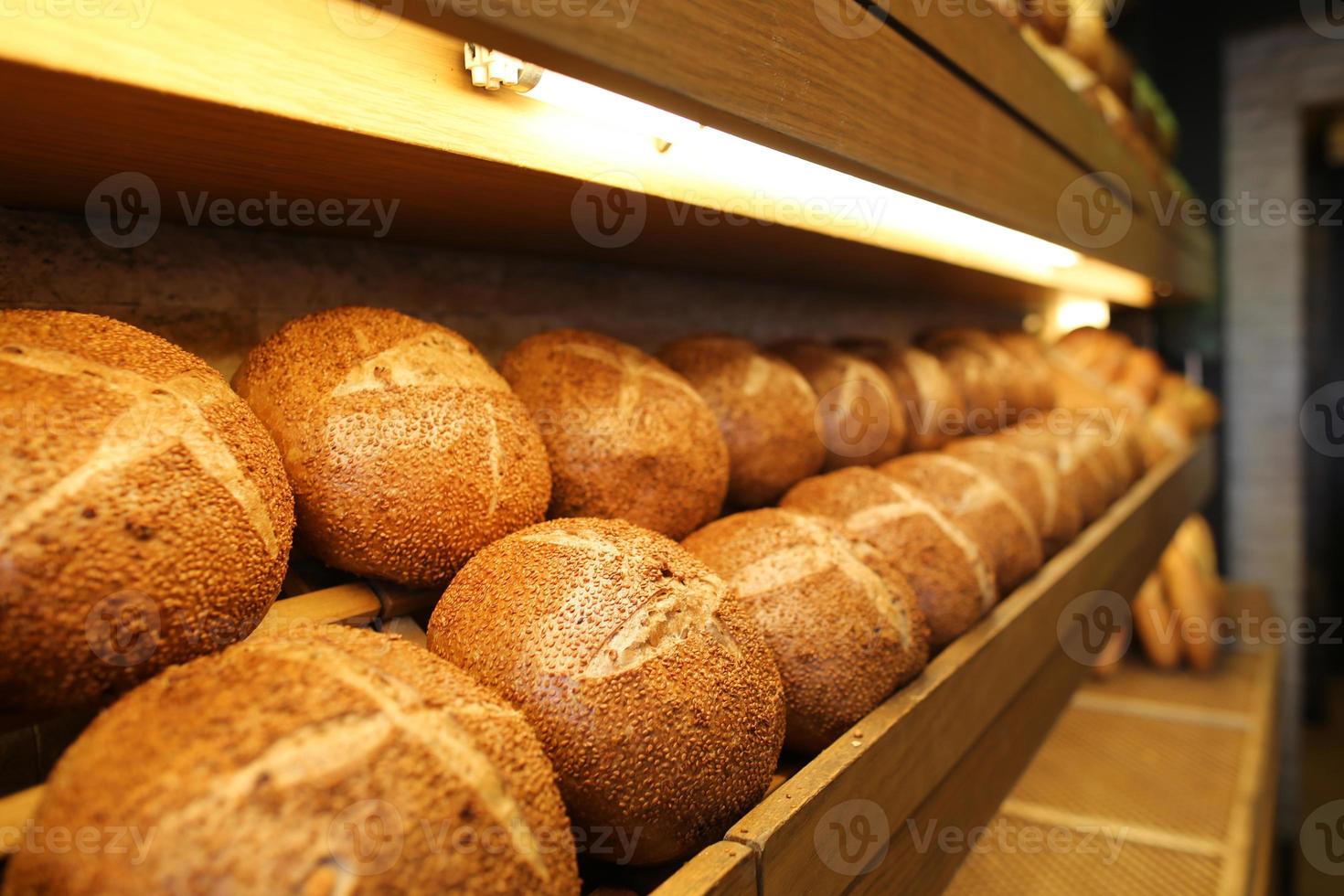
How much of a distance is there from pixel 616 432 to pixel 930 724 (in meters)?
0.64

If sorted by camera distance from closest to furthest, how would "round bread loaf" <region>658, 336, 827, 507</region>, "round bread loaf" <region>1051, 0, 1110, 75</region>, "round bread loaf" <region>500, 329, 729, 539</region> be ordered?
1. "round bread loaf" <region>500, 329, 729, 539</region>
2. "round bread loaf" <region>658, 336, 827, 507</region>
3. "round bread loaf" <region>1051, 0, 1110, 75</region>

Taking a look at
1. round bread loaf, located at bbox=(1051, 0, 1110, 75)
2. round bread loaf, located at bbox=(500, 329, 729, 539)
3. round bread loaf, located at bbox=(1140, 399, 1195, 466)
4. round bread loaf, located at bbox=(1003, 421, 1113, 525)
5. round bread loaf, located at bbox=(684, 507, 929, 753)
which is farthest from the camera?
round bread loaf, located at bbox=(1140, 399, 1195, 466)

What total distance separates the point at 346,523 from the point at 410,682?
336mm

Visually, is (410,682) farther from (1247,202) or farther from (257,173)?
(1247,202)

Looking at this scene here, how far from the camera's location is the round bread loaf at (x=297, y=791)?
574 millimetres

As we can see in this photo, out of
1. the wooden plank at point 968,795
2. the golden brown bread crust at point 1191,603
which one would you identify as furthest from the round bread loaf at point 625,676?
the golden brown bread crust at point 1191,603

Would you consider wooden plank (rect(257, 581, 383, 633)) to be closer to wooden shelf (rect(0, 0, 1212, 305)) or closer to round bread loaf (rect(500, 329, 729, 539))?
round bread loaf (rect(500, 329, 729, 539))

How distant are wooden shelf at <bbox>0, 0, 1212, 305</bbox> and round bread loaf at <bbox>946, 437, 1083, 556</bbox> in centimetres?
74

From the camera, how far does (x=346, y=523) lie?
1.02m

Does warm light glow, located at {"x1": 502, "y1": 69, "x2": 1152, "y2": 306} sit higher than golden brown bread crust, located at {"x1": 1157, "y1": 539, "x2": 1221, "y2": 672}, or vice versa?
warm light glow, located at {"x1": 502, "y1": 69, "x2": 1152, "y2": 306}

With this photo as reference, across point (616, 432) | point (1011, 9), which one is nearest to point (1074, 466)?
point (1011, 9)

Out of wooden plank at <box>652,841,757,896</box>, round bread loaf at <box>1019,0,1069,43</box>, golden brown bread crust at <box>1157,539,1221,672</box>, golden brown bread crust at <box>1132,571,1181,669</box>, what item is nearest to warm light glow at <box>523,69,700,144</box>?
wooden plank at <box>652,841,757,896</box>

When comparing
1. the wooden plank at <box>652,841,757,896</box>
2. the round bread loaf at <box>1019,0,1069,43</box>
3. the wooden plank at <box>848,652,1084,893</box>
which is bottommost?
the wooden plank at <box>848,652,1084,893</box>

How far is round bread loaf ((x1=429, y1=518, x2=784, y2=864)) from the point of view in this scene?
881 millimetres
